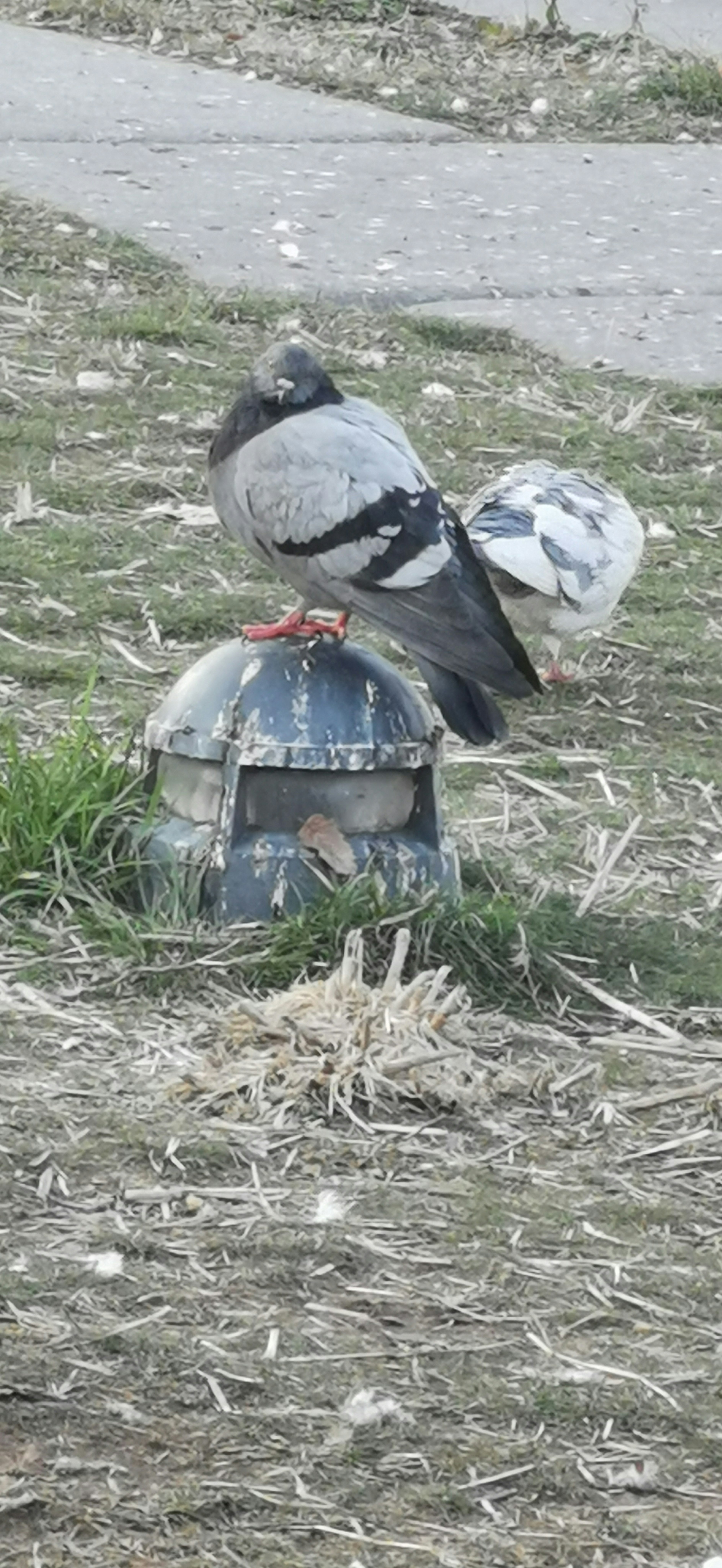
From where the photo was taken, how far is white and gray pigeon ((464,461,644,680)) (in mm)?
4773

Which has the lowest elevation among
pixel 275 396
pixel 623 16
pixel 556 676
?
pixel 623 16

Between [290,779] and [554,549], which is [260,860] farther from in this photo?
[554,549]

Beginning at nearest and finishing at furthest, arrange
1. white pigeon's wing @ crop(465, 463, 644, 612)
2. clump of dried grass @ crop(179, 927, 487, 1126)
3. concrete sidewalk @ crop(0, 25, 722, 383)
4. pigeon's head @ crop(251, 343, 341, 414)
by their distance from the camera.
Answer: clump of dried grass @ crop(179, 927, 487, 1126)
pigeon's head @ crop(251, 343, 341, 414)
white pigeon's wing @ crop(465, 463, 644, 612)
concrete sidewalk @ crop(0, 25, 722, 383)

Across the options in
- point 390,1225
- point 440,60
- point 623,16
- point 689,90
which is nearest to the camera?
point 390,1225

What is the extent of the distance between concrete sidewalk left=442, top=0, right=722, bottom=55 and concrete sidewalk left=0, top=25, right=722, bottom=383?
1.42 m

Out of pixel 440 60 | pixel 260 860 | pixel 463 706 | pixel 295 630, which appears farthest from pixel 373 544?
pixel 440 60

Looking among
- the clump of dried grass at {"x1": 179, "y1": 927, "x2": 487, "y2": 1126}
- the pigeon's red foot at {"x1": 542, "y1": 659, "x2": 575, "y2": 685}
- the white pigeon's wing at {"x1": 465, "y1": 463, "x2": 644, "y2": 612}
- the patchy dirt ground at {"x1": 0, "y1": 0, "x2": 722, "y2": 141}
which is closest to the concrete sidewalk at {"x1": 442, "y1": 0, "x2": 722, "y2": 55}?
the patchy dirt ground at {"x1": 0, "y1": 0, "x2": 722, "y2": 141}

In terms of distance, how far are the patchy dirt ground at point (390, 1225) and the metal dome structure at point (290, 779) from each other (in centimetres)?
12

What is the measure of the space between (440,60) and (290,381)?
5970mm

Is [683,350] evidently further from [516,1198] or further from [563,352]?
[516,1198]

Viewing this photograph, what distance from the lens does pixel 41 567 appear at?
5.20m

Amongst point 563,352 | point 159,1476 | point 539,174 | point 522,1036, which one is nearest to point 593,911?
point 522,1036

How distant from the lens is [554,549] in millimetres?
4812

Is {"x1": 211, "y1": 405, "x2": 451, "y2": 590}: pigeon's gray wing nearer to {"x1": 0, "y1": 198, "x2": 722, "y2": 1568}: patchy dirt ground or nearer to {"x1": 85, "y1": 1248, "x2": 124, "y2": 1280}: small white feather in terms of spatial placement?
{"x1": 0, "y1": 198, "x2": 722, "y2": 1568}: patchy dirt ground
